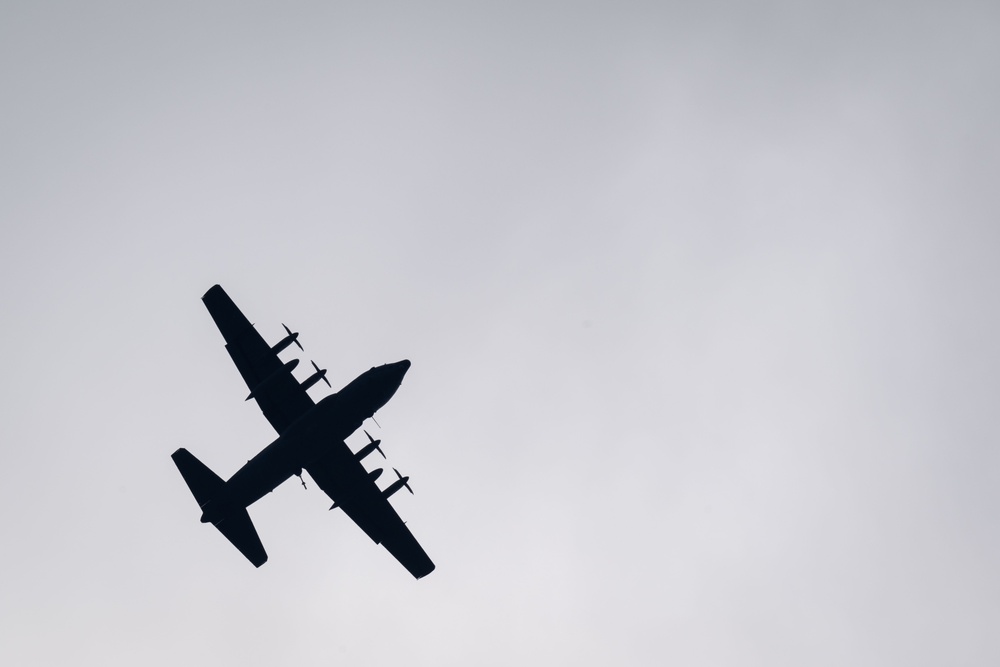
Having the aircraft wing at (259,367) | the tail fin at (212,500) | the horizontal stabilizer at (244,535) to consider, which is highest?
the aircraft wing at (259,367)

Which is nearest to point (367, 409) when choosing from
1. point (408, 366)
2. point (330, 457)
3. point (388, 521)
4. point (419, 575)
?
point (408, 366)

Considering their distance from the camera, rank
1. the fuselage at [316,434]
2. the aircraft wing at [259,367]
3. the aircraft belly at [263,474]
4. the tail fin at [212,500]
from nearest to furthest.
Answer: the fuselage at [316,434] < the aircraft wing at [259,367] < the aircraft belly at [263,474] < the tail fin at [212,500]

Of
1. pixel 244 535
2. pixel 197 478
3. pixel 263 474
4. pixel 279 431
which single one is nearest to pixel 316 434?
pixel 279 431

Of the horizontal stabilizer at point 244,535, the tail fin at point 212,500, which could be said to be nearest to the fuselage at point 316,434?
the tail fin at point 212,500

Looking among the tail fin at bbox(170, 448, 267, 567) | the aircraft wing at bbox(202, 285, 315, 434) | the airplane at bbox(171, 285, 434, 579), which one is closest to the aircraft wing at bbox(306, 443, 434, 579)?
the airplane at bbox(171, 285, 434, 579)

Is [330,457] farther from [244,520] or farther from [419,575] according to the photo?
[419,575]

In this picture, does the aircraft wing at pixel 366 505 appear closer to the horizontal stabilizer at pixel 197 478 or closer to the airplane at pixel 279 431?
the airplane at pixel 279 431

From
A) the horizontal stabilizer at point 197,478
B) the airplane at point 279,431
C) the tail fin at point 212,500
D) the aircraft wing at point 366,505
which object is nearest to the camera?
the airplane at point 279,431

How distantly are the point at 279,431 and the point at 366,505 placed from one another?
7110 millimetres

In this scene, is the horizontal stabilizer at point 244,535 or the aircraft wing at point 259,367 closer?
the aircraft wing at point 259,367

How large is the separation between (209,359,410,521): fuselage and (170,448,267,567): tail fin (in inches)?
10.6

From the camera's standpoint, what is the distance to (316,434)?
40406 mm

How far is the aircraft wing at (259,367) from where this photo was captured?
1593 inches

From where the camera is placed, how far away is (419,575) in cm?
4634
